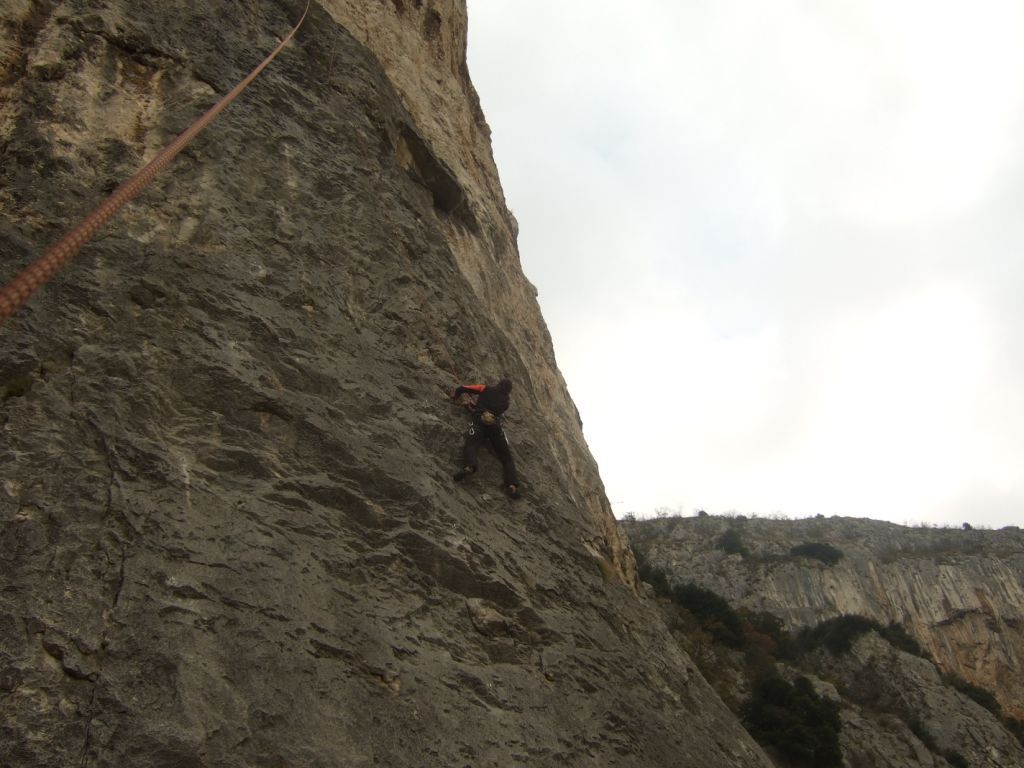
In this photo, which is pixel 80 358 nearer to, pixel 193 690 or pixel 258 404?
pixel 258 404

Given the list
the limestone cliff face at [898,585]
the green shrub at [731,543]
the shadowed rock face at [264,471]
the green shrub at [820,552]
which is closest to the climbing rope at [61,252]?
the shadowed rock face at [264,471]

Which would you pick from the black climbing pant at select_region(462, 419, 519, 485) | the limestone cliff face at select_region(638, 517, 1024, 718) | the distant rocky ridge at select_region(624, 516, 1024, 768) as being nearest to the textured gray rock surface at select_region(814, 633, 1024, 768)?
the distant rocky ridge at select_region(624, 516, 1024, 768)

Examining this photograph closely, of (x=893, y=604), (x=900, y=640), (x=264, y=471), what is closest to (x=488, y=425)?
(x=264, y=471)

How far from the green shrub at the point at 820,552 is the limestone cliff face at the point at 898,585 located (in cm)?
64

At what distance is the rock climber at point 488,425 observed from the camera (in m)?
6.54

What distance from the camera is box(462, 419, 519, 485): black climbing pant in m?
6.44

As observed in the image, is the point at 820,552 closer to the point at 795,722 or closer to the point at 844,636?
the point at 844,636

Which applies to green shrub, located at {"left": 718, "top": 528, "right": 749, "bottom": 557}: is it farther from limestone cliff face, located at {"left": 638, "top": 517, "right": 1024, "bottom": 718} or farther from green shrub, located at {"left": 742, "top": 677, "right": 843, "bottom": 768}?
green shrub, located at {"left": 742, "top": 677, "right": 843, "bottom": 768}

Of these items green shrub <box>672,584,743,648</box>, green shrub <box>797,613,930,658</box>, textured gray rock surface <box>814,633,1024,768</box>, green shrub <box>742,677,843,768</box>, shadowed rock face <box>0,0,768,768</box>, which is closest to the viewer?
shadowed rock face <box>0,0,768,768</box>

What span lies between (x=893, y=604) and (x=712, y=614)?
2300 cm

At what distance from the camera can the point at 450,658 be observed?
4.66 meters

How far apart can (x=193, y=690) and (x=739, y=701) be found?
2304 centimetres

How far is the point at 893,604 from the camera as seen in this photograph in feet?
146

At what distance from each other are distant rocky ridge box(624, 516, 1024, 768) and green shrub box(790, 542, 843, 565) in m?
0.11
